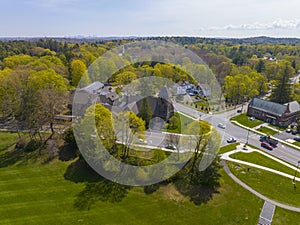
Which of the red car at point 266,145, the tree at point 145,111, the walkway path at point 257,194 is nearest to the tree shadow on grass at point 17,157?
the tree at point 145,111

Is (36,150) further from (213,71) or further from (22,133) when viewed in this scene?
(213,71)

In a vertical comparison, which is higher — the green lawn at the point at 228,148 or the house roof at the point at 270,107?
the house roof at the point at 270,107

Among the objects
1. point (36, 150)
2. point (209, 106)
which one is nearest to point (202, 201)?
point (36, 150)

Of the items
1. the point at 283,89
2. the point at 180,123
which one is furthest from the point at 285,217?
the point at 283,89

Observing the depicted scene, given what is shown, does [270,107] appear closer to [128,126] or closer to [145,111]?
[145,111]

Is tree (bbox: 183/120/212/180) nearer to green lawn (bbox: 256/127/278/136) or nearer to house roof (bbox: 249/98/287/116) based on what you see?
green lawn (bbox: 256/127/278/136)

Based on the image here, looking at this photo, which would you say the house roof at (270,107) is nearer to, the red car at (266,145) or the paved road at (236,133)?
the paved road at (236,133)
